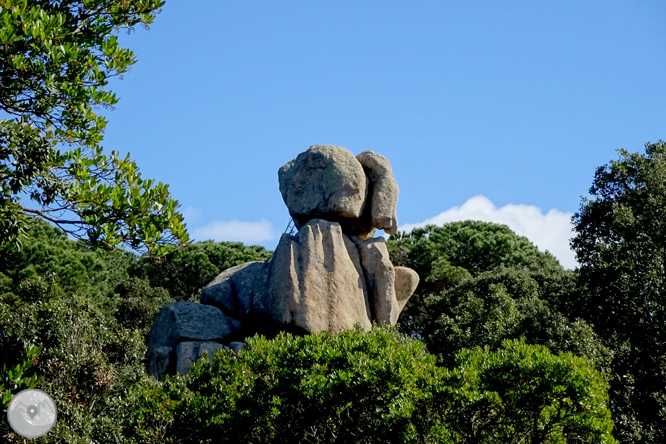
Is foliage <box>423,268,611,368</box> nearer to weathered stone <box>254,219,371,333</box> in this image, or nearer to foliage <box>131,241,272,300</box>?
weathered stone <box>254,219,371,333</box>

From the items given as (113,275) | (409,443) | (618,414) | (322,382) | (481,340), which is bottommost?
(409,443)

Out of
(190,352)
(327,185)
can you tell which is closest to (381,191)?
(327,185)

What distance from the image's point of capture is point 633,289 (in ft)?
73.0

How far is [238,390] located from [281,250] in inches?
287

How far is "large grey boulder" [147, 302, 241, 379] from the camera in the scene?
21.2 m

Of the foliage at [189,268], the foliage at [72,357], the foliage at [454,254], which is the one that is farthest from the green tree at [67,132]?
the foliage at [189,268]

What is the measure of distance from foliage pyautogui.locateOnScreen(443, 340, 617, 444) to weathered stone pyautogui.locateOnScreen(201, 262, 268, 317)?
9375 millimetres

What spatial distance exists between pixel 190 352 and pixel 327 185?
21.5 feet

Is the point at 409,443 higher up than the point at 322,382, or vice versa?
the point at 322,382

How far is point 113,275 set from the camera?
4091 centimetres

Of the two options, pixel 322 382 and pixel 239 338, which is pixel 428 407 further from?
pixel 239 338

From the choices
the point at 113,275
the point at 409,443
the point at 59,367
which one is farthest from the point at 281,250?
the point at 113,275

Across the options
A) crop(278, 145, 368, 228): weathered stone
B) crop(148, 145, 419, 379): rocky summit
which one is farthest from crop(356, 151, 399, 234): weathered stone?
crop(278, 145, 368, 228): weathered stone

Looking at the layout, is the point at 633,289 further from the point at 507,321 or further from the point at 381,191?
the point at 381,191
